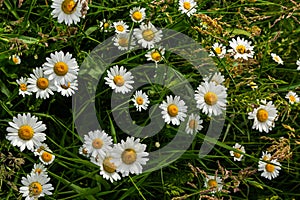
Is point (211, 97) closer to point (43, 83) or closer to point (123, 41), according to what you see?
point (123, 41)

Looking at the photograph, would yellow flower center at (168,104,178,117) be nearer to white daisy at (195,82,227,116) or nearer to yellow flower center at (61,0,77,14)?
white daisy at (195,82,227,116)

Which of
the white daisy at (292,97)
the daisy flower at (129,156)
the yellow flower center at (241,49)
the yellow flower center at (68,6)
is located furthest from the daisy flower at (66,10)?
the white daisy at (292,97)

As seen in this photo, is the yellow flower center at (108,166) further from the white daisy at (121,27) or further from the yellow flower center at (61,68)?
the white daisy at (121,27)

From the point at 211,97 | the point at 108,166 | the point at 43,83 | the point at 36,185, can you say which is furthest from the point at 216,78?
the point at 36,185

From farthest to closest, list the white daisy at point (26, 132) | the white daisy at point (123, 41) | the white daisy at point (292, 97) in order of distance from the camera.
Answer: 1. the white daisy at point (292, 97)
2. the white daisy at point (123, 41)
3. the white daisy at point (26, 132)

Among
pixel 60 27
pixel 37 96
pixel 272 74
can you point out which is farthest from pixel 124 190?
pixel 272 74

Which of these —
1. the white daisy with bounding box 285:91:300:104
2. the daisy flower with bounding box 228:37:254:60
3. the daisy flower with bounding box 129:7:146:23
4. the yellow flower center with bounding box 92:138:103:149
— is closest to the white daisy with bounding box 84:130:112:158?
the yellow flower center with bounding box 92:138:103:149
